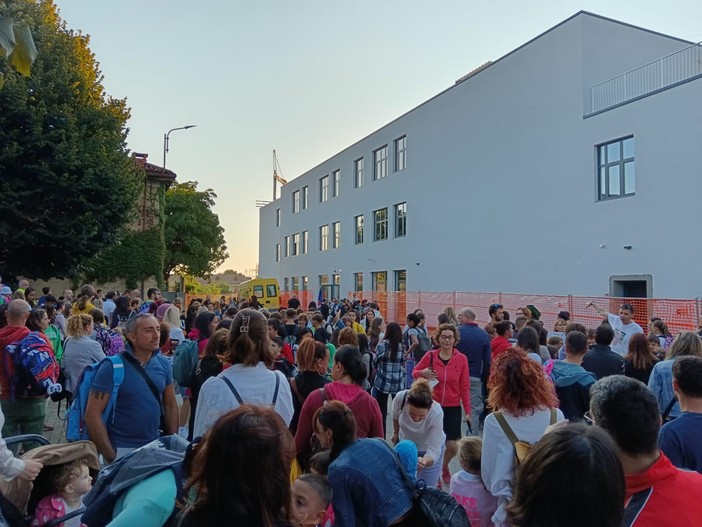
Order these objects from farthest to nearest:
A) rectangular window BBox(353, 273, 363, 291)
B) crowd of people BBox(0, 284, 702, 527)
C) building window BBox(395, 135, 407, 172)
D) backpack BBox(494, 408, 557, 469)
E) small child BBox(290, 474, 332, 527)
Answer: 1. rectangular window BBox(353, 273, 363, 291)
2. building window BBox(395, 135, 407, 172)
3. backpack BBox(494, 408, 557, 469)
4. small child BBox(290, 474, 332, 527)
5. crowd of people BBox(0, 284, 702, 527)

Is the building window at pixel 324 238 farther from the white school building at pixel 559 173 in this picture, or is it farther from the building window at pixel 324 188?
the white school building at pixel 559 173

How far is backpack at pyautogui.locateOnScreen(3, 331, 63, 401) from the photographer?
533 centimetres

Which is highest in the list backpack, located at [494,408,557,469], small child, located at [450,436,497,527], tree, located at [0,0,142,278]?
tree, located at [0,0,142,278]

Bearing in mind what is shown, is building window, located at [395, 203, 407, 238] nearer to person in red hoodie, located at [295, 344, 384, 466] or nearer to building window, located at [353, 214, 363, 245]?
building window, located at [353, 214, 363, 245]

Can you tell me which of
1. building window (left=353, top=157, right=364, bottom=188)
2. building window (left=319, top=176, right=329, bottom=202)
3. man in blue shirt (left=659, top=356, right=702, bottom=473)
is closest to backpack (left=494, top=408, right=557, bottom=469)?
man in blue shirt (left=659, top=356, right=702, bottom=473)

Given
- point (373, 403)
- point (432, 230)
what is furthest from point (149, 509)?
point (432, 230)

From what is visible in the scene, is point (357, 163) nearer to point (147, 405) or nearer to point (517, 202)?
point (517, 202)

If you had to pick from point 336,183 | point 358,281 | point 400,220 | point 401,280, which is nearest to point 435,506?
point 401,280

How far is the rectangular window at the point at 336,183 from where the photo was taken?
4092 centimetres

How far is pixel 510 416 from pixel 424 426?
128 centimetres

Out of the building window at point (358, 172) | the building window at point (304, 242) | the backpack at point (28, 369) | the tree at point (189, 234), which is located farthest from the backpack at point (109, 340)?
the tree at point (189, 234)

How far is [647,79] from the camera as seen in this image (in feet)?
59.2

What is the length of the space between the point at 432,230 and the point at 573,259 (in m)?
9.97

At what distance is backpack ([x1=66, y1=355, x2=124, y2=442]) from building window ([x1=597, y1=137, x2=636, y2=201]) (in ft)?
55.7
